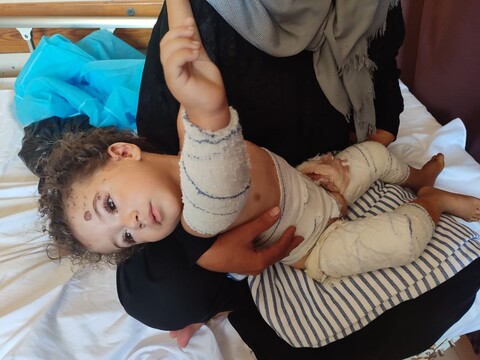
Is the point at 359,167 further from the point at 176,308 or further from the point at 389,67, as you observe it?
the point at 176,308

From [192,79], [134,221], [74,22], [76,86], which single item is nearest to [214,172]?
[192,79]

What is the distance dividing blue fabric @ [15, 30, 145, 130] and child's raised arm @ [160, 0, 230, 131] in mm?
884

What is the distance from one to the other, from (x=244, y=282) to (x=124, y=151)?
0.38 metres

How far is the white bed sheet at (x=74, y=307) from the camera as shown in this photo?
3.06 ft

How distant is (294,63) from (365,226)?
0.40 meters

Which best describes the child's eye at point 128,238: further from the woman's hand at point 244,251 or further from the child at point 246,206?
the woman's hand at point 244,251

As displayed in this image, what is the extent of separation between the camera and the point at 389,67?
3.79 ft

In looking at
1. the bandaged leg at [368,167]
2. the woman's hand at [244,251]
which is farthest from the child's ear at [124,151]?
the bandaged leg at [368,167]

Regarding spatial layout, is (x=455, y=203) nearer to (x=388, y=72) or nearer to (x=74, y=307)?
(x=388, y=72)

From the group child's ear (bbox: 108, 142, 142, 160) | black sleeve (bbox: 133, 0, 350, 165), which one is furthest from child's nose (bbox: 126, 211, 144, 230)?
black sleeve (bbox: 133, 0, 350, 165)

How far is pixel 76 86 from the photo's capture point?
155cm

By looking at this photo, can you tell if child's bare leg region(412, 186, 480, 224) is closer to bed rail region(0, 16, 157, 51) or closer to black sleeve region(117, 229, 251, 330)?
black sleeve region(117, 229, 251, 330)

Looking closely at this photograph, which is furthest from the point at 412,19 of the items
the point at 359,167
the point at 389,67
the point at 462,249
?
the point at 462,249

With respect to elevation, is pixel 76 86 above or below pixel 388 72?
below
